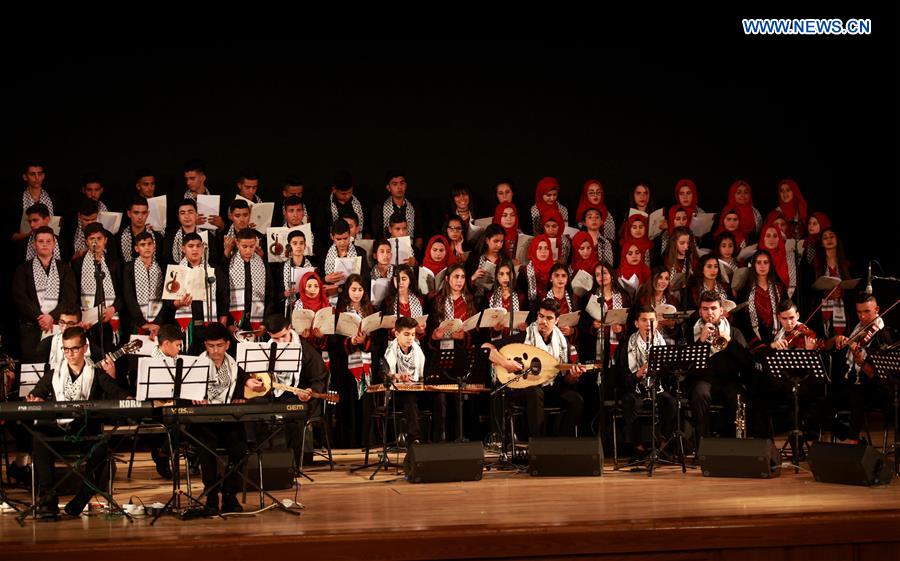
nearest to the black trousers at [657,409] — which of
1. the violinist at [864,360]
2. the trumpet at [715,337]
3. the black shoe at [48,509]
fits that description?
the trumpet at [715,337]

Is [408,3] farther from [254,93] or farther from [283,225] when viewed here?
[283,225]

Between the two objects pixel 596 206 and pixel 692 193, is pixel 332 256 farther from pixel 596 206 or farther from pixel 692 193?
pixel 692 193

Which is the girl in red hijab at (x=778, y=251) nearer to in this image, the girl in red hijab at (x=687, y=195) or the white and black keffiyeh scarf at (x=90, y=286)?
the girl in red hijab at (x=687, y=195)

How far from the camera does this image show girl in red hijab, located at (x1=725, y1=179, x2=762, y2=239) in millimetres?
11250

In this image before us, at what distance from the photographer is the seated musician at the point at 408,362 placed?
8820 millimetres

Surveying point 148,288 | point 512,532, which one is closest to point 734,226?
point 148,288

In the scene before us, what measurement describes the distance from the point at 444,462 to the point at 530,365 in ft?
4.86

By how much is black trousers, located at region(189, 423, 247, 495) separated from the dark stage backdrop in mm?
4788

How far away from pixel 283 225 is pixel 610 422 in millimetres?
3752

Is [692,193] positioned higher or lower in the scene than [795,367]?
higher

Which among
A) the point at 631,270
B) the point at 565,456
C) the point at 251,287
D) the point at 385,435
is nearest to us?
the point at 565,456

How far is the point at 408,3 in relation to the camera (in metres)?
11.9

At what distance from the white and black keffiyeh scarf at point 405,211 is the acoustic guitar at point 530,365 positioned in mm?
2266

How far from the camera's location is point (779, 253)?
422 inches
